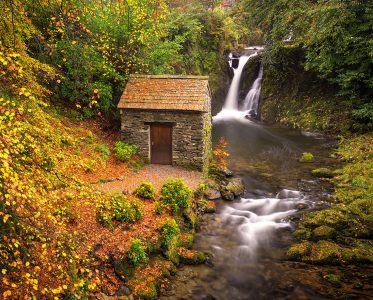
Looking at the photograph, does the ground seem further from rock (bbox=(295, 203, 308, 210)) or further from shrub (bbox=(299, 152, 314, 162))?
shrub (bbox=(299, 152, 314, 162))

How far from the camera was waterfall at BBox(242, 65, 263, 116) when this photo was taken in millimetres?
32156

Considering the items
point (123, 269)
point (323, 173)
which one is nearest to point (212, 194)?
point (123, 269)

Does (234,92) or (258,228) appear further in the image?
(234,92)

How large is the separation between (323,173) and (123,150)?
433 inches

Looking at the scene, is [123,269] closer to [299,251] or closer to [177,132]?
[299,251]

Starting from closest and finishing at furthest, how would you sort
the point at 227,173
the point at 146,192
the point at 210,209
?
the point at 146,192
the point at 210,209
the point at 227,173

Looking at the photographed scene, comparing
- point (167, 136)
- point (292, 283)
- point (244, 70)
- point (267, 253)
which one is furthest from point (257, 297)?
point (244, 70)

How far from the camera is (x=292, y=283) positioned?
959cm

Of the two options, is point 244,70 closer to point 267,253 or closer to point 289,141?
point 289,141

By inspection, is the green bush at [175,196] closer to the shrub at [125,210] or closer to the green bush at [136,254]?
the shrub at [125,210]

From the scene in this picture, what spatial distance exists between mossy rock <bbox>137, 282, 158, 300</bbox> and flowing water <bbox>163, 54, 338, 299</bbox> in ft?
1.41

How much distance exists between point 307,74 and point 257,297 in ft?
79.1

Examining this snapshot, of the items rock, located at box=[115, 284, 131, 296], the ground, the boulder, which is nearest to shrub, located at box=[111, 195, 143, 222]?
the ground

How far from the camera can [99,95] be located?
14.7 m
